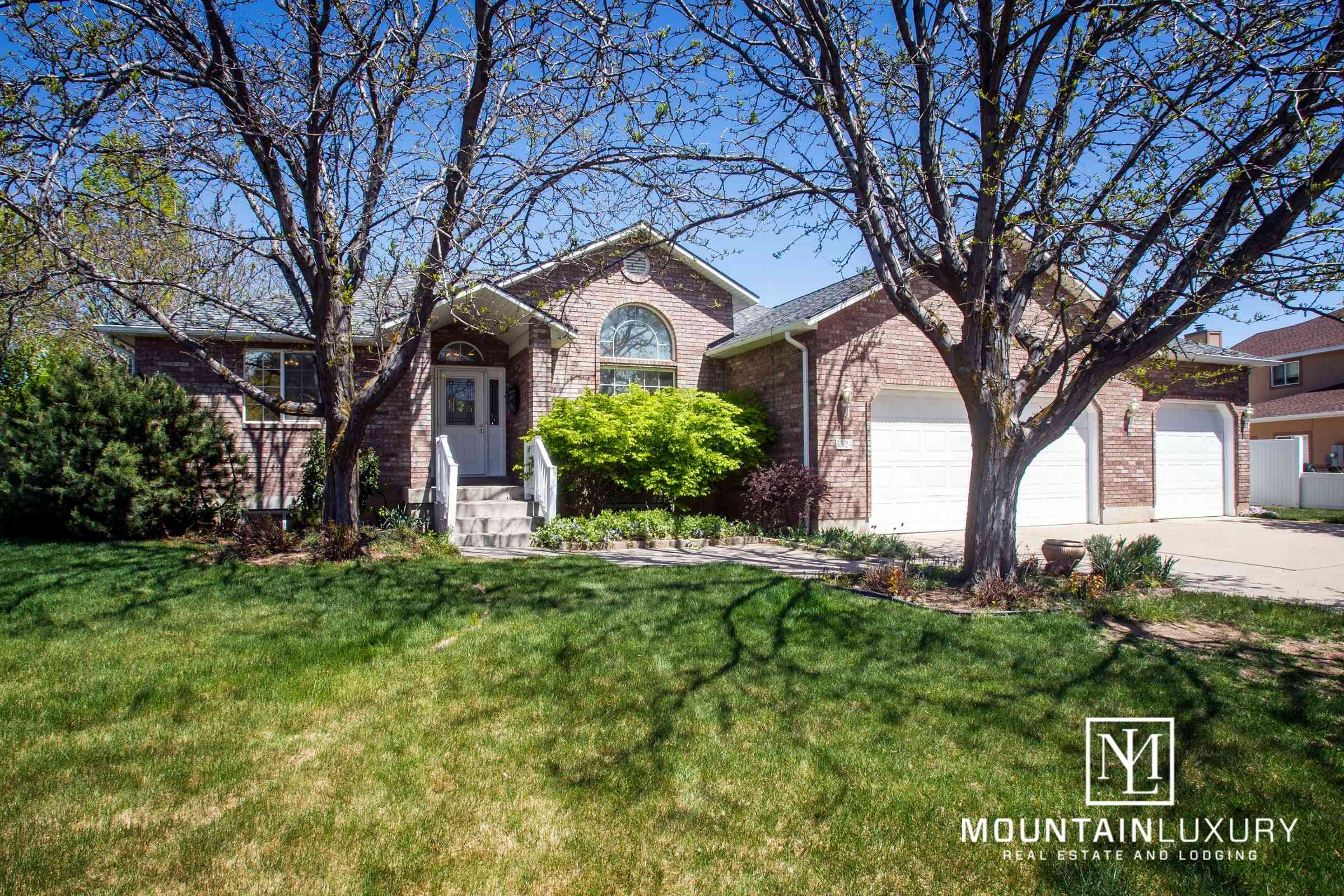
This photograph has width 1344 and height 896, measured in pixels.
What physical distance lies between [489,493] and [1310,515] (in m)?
18.9

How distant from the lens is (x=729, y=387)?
1527cm

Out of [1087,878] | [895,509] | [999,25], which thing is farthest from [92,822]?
[895,509]

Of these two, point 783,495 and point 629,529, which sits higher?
point 783,495

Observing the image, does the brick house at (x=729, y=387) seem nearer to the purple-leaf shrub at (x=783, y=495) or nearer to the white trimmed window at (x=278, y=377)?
the white trimmed window at (x=278, y=377)

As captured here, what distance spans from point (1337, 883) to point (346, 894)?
12.5ft

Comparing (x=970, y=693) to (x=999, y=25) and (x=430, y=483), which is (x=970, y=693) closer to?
(x=999, y=25)

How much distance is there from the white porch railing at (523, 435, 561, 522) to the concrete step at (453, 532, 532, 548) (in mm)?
726

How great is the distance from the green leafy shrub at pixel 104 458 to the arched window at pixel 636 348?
687 centimetres

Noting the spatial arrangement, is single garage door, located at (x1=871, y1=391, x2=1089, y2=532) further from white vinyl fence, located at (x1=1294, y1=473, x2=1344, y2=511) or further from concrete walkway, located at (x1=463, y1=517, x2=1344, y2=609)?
white vinyl fence, located at (x1=1294, y1=473, x2=1344, y2=511)

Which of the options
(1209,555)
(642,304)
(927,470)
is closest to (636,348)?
(642,304)

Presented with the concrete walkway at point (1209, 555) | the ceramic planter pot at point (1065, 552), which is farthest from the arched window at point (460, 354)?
the ceramic planter pot at point (1065, 552)

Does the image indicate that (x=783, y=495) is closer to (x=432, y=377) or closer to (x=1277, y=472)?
(x=432, y=377)

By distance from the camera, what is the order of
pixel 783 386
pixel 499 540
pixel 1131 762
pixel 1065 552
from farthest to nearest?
1. pixel 783 386
2. pixel 499 540
3. pixel 1065 552
4. pixel 1131 762

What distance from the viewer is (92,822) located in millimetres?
3125
